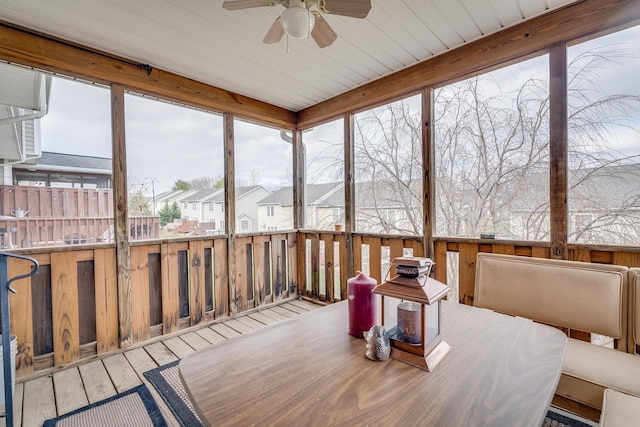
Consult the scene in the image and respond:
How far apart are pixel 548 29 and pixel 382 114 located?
1.51 meters

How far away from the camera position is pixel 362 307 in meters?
1.32

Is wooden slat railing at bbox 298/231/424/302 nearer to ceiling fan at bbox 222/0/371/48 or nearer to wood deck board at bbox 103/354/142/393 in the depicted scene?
ceiling fan at bbox 222/0/371/48

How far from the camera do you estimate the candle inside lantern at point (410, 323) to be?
3.70 feet

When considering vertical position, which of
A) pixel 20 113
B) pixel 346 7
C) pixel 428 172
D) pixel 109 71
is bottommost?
pixel 428 172

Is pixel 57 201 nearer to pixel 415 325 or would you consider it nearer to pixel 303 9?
pixel 303 9

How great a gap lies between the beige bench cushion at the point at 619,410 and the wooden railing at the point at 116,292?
314cm

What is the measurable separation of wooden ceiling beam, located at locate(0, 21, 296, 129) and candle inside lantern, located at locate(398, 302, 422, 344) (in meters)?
3.00

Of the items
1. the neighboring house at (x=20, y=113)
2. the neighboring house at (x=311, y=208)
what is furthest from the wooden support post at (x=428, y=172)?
the neighboring house at (x=20, y=113)

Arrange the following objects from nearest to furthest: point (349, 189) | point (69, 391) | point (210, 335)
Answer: point (69, 391) → point (210, 335) → point (349, 189)

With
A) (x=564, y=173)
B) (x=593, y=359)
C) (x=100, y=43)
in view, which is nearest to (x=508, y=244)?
(x=564, y=173)

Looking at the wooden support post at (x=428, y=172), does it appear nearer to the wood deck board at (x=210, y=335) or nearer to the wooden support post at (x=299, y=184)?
the wooden support post at (x=299, y=184)

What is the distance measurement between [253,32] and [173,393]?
8.84ft

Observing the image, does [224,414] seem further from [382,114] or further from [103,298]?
[382,114]

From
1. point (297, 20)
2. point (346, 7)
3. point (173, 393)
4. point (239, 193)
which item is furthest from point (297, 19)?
point (173, 393)
